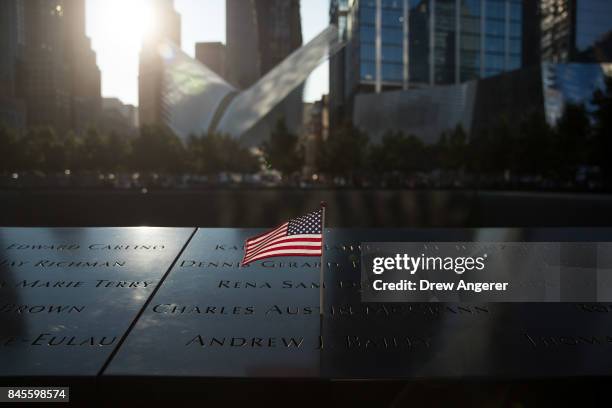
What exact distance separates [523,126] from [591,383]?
67.3m

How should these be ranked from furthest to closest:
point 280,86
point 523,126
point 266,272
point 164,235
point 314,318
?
point 280,86, point 523,126, point 164,235, point 266,272, point 314,318

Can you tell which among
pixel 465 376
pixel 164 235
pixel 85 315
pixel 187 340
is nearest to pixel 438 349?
pixel 465 376

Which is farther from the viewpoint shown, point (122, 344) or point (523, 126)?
point (523, 126)

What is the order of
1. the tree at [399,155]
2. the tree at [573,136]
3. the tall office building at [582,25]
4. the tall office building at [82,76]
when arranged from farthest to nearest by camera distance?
the tall office building at [82,76] → the tall office building at [582,25] → the tree at [399,155] → the tree at [573,136]

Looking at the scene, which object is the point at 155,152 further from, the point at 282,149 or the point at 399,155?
the point at 399,155

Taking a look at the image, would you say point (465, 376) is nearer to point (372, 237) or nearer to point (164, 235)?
point (372, 237)

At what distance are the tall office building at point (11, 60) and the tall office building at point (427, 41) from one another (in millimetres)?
59985

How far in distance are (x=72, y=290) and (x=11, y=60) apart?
93.3 meters

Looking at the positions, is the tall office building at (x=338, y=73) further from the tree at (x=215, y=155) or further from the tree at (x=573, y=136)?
the tree at (x=573, y=136)

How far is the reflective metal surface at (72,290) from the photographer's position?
267 inches

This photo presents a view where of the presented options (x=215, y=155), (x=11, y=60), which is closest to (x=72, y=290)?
(x=215, y=155)

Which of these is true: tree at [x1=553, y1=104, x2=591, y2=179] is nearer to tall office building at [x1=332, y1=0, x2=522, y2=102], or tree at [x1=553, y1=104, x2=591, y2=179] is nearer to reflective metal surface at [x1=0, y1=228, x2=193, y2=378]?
reflective metal surface at [x1=0, y1=228, x2=193, y2=378]

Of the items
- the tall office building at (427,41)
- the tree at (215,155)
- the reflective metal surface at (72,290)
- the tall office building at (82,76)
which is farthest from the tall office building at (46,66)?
the reflective metal surface at (72,290)

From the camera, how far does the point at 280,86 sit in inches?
3890
